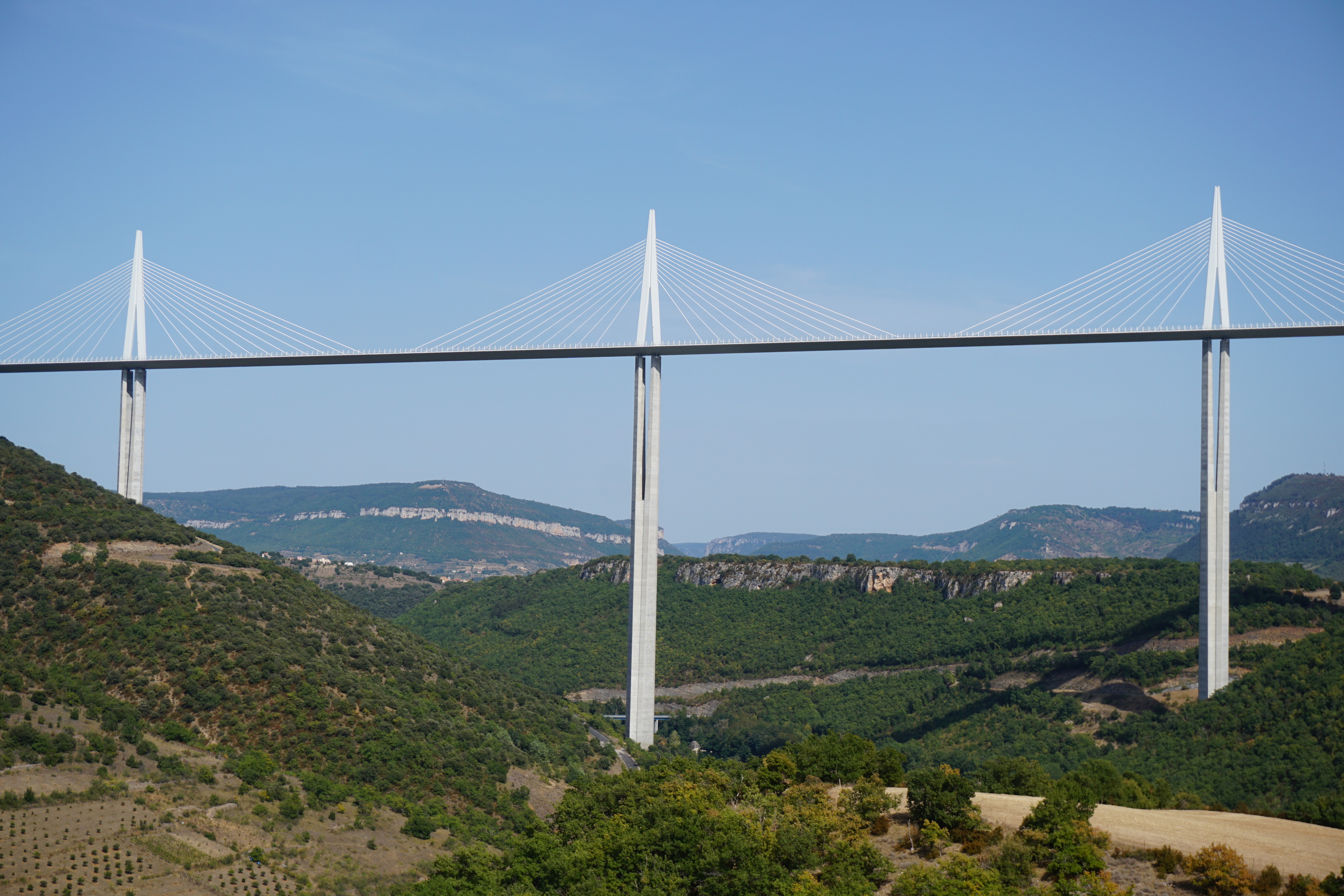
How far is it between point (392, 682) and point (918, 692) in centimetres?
2487

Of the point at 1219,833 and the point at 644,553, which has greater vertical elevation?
the point at 644,553

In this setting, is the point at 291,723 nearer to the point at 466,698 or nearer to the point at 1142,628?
A: the point at 466,698

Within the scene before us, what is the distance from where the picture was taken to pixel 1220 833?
800 inches

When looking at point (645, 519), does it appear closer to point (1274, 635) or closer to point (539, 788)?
point (539, 788)

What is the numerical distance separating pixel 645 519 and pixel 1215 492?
18693 mm

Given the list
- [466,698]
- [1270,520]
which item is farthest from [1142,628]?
[1270,520]

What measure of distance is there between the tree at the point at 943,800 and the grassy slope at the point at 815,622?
24682 mm

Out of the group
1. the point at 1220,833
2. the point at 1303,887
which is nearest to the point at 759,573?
the point at 1220,833

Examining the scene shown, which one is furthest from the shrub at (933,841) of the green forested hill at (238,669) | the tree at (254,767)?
the tree at (254,767)

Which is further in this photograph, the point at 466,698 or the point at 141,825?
the point at 466,698

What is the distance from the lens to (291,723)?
31688 millimetres

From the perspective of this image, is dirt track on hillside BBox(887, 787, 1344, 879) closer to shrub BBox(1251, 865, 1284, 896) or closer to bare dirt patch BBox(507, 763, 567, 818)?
shrub BBox(1251, 865, 1284, 896)

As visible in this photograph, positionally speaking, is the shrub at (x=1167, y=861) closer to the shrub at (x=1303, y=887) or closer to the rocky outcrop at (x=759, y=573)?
the shrub at (x=1303, y=887)

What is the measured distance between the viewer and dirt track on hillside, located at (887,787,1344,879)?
18812 millimetres
